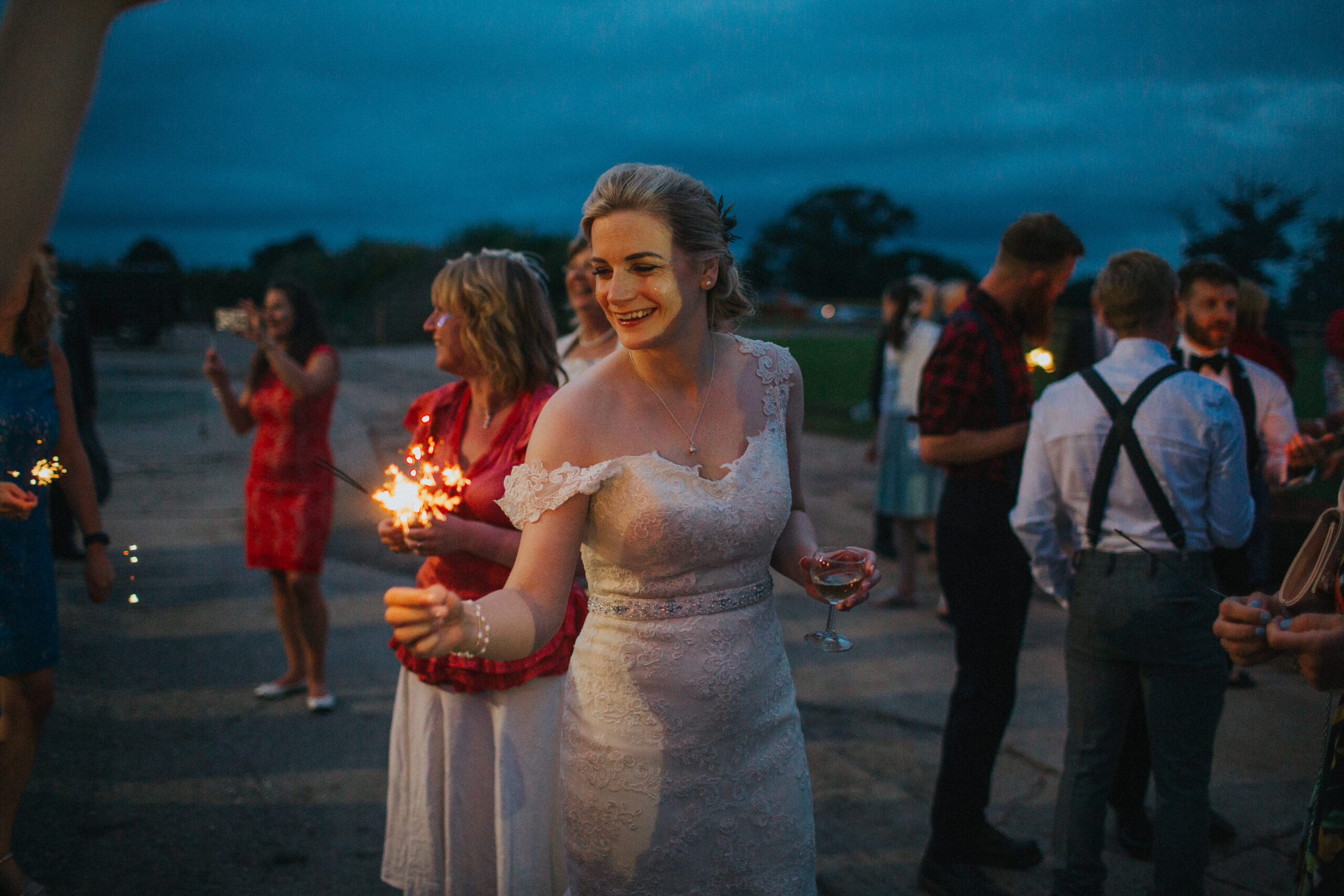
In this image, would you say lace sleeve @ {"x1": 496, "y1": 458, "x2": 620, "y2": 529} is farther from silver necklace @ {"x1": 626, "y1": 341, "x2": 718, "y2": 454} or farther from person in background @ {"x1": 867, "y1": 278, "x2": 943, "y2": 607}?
person in background @ {"x1": 867, "y1": 278, "x2": 943, "y2": 607}

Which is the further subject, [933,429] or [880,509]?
[880,509]

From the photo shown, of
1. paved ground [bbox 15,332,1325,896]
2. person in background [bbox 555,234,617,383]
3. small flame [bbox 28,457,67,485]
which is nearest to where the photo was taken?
small flame [bbox 28,457,67,485]

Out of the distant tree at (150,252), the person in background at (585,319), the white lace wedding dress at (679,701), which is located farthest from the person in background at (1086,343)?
the distant tree at (150,252)

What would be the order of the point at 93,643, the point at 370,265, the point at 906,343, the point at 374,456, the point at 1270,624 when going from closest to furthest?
the point at 1270,624 → the point at 93,643 → the point at 906,343 → the point at 374,456 → the point at 370,265

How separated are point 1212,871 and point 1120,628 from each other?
1392 millimetres

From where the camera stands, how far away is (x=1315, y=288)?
28.3 ft

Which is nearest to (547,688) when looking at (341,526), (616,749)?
(616,749)

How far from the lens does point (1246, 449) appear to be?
132 inches

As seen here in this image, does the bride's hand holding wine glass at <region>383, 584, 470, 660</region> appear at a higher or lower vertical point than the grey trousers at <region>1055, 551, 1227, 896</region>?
higher

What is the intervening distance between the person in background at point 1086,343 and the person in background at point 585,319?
8.04ft

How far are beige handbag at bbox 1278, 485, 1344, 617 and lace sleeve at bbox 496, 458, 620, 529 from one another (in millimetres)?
1464

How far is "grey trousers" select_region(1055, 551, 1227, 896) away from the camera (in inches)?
108

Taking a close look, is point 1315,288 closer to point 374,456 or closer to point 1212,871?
point 1212,871

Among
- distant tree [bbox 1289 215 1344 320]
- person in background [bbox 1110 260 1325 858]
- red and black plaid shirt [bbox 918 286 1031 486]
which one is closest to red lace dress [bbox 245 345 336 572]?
red and black plaid shirt [bbox 918 286 1031 486]
